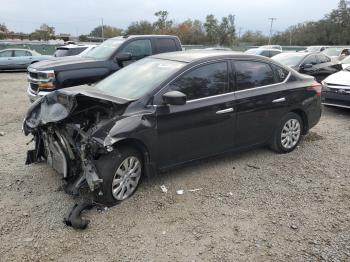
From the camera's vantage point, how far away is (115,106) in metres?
4.52

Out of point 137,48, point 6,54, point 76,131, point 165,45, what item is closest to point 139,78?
point 76,131

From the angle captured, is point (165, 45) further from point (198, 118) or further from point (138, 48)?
point (198, 118)

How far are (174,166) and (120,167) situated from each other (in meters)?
0.81

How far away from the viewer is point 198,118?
16.4ft

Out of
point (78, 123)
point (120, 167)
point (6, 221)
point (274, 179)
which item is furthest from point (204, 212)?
point (6, 221)

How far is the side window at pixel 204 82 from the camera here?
4.96 m

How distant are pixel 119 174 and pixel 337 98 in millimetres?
6702

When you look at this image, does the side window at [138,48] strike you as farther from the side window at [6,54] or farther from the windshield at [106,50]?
the side window at [6,54]

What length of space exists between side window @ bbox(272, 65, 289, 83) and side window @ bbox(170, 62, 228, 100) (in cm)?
111

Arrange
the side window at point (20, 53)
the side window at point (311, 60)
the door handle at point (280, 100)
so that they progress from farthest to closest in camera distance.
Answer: the side window at point (20, 53) → the side window at point (311, 60) → the door handle at point (280, 100)

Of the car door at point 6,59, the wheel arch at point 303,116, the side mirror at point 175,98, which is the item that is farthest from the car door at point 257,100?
the car door at point 6,59

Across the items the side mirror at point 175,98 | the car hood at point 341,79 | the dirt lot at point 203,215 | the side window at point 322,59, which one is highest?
the side mirror at point 175,98

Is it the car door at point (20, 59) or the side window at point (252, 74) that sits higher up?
the side window at point (252, 74)

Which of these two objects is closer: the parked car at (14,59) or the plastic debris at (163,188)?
the plastic debris at (163,188)
